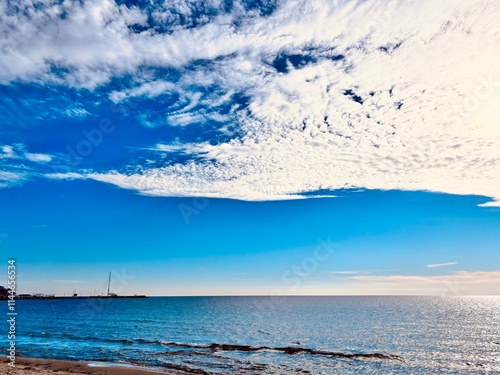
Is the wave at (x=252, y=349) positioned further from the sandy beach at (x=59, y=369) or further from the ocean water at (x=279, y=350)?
the sandy beach at (x=59, y=369)

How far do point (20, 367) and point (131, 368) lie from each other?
9.08 meters

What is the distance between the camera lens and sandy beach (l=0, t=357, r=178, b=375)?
28.6 metres

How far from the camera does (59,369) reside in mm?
31094

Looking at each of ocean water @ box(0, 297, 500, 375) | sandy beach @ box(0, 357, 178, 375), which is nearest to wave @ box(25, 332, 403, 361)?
ocean water @ box(0, 297, 500, 375)

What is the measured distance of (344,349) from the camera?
44938 mm

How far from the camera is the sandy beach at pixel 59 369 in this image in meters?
28.6

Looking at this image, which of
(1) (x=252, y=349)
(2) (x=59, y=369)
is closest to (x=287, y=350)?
(1) (x=252, y=349)

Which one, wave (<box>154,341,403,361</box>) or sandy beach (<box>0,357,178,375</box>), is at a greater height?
sandy beach (<box>0,357,178,375</box>)

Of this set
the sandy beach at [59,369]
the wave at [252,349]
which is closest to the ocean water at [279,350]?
the wave at [252,349]

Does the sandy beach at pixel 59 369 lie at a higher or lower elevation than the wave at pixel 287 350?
higher

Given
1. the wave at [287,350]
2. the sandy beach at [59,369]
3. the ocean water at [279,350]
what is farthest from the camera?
the wave at [287,350]

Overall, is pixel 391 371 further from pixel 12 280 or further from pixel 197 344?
pixel 12 280

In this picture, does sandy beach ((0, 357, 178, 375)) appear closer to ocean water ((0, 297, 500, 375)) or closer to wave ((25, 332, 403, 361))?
ocean water ((0, 297, 500, 375))

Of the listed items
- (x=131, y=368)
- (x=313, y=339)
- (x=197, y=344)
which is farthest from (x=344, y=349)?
(x=131, y=368)
